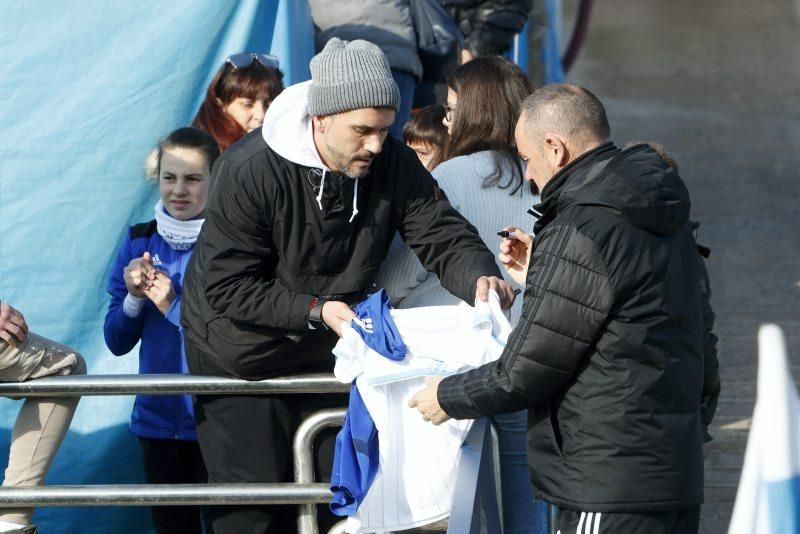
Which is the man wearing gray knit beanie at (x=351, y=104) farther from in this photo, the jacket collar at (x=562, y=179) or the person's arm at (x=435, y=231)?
the jacket collar at (x=562, y=179)

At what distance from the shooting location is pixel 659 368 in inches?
119

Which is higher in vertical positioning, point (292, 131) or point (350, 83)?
point (350, 83)

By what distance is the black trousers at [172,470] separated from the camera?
14.1ft

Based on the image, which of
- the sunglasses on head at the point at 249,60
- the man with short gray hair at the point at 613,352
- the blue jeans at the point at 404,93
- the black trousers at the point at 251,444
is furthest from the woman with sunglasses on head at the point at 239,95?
the man with short gray hair at the point at 613,352

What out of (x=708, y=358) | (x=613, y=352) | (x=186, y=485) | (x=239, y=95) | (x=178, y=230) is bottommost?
(x=186, y=485)

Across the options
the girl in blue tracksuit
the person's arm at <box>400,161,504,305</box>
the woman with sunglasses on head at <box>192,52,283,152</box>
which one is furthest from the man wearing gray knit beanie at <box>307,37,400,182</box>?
the woman with sunglasses on head at <box>192,52,283,152</box>

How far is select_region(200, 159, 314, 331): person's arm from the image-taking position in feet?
11.4

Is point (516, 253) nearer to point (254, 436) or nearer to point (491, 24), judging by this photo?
→ point (254, 436)

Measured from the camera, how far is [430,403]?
3.34 meters

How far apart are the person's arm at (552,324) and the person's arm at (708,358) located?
2.95 feet

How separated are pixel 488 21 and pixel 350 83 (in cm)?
371

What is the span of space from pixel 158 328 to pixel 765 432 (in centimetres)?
228

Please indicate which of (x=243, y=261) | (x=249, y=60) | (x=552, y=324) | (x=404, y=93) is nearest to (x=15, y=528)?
(x=243, y=261)

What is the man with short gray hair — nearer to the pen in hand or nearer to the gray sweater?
the pen in hand
